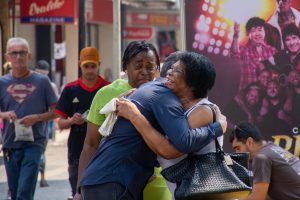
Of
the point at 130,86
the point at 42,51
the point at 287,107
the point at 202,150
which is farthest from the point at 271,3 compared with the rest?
the point at 42,51

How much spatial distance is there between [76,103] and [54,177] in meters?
5.55

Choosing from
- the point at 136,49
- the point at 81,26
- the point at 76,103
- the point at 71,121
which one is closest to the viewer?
the point at 136,49

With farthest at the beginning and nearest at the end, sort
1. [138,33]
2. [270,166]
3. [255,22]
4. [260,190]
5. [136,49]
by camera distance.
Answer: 1. [138,33]
2. [255,22]
3. [270,166]
4. [260,190]
5. [136,49]

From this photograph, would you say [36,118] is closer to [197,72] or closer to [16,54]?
[16,54]

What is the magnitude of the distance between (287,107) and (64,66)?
17752 millimetres

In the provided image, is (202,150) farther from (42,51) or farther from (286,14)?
(42,51)

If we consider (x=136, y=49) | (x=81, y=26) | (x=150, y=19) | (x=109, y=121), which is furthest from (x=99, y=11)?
(x=109, y=121)

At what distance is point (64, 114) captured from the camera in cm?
763

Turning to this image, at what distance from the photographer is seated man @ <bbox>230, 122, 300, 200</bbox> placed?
622 centimetres

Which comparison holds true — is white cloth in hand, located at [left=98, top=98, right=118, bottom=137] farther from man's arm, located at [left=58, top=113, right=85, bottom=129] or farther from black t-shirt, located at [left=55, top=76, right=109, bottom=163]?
black t-shirt, located at [left=55, top=76, right=109, bottom=163]

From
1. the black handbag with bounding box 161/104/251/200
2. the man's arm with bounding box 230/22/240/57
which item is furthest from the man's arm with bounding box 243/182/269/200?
the black handbag with bounding box 161/104/251/200

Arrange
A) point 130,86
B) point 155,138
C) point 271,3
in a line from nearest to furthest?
point 155,138 → point 130,86 → point 271,3

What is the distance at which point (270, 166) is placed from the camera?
6.27 meters

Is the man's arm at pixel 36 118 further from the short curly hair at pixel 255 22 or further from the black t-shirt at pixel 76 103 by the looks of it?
the short curly hair at pixel 255 22
